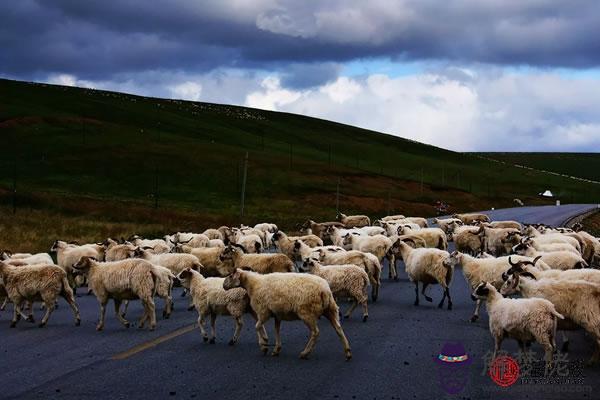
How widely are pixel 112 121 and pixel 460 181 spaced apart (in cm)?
6698

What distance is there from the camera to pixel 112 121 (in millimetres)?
119875

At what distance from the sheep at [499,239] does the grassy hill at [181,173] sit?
65.4ft

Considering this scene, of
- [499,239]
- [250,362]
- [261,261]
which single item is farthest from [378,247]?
[250,362]

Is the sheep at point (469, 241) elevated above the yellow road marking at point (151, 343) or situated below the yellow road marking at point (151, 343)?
above

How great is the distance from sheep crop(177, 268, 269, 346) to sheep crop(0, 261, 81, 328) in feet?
10.3

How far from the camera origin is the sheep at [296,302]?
462 inches

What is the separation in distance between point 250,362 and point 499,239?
678 inches

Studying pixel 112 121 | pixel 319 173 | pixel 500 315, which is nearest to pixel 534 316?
pixel 500 315

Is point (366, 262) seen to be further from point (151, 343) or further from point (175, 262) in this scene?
point (151, 343)

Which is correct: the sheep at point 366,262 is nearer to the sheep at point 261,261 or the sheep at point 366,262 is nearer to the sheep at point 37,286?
the sheep at point 261,261

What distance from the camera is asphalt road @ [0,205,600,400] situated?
9539 mm

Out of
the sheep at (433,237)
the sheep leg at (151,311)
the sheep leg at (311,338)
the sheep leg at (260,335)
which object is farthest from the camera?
the sheep at (433,237)

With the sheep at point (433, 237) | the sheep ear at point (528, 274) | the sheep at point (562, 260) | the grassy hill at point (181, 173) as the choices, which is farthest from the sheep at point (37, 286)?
the grassy hill at point (181, 173)

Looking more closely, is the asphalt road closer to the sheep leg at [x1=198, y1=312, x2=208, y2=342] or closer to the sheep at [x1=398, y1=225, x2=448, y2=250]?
the sheep leg at [x1=198, y1=312, x2=208, y2=342]
